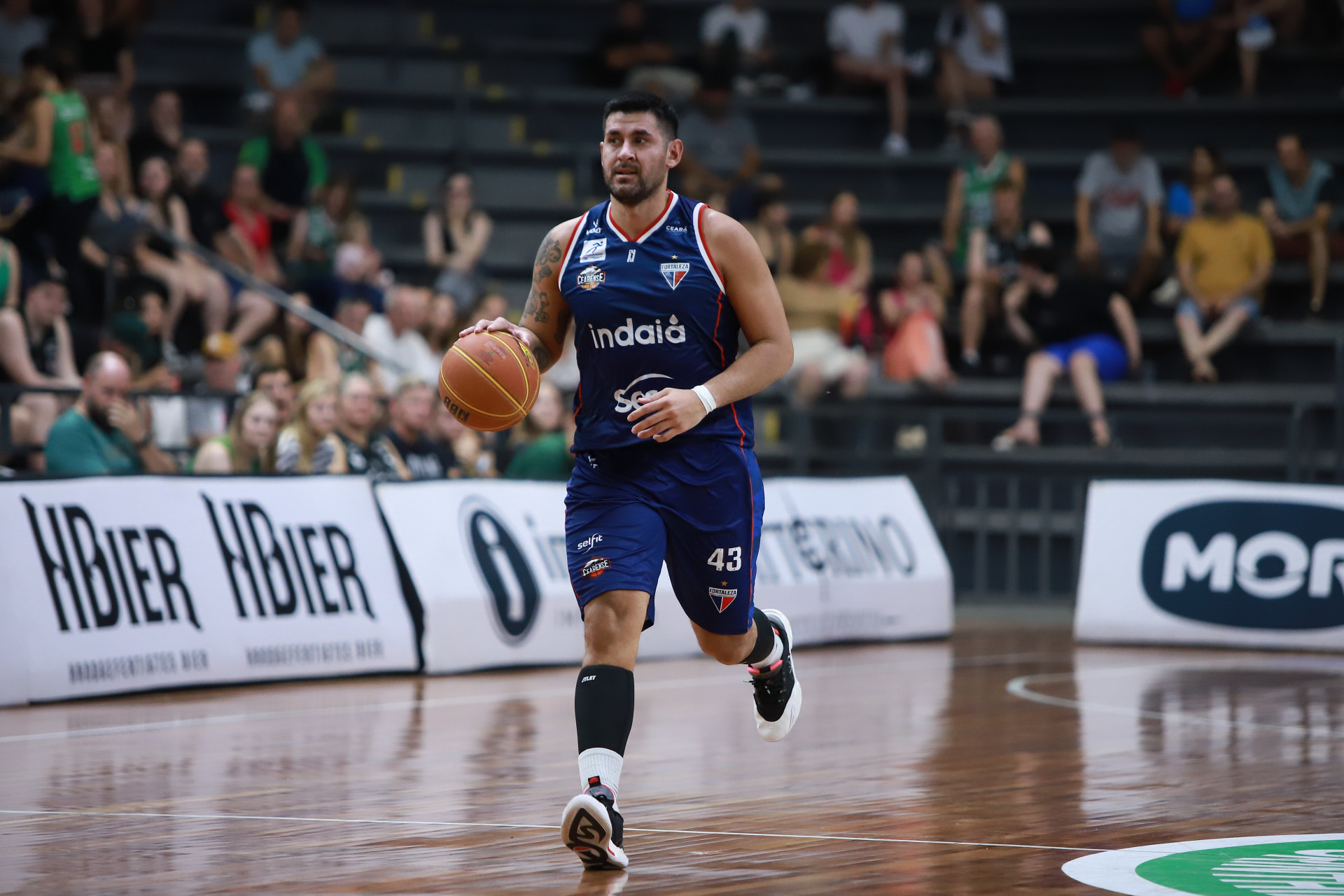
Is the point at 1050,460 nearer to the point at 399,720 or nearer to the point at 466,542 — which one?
the point at 466,542

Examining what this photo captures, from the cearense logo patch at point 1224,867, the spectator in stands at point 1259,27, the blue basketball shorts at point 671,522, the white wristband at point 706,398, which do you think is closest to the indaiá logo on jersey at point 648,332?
the white wristband at point 706,398

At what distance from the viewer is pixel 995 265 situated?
19031 mm

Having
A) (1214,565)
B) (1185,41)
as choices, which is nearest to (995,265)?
(1185,41)

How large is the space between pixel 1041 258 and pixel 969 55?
4614mm

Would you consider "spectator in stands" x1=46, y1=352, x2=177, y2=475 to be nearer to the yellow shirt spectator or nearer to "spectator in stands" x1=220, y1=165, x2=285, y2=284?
"spectator in stands" x1=220, y1=165, x2=285, y2=284

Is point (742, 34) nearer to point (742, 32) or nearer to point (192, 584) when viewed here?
point (742, 32)

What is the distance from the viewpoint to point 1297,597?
13930 millimetres

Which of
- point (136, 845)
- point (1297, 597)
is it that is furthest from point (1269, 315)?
point (136, 845)

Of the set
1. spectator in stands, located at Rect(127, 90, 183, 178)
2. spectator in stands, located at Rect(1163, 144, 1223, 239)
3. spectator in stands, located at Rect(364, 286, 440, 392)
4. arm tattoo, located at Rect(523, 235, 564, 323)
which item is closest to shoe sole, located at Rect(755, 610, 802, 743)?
arm tattoo, located at Rect(523, 235, 564, 323)

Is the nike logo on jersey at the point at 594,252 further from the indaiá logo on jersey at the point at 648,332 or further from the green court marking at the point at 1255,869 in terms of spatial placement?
the green court marking at the point at 1255,869

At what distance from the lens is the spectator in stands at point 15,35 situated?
17.5 meters

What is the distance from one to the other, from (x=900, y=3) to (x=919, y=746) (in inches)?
639

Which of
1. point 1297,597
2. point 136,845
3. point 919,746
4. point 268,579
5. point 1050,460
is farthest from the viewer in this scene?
point 1050,460

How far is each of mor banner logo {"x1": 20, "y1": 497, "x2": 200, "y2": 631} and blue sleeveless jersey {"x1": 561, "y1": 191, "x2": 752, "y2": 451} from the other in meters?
4.99
